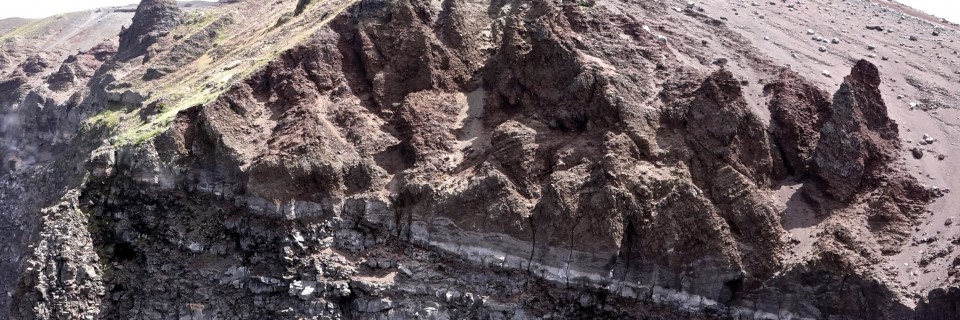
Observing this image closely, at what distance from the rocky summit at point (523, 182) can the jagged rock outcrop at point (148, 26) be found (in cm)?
2676

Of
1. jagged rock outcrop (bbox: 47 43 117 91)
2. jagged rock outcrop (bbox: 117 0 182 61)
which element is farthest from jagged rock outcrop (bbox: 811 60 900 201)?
jagged rock outcrop (bbox: 47 43 117 91)

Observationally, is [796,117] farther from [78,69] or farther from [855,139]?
[78,69]

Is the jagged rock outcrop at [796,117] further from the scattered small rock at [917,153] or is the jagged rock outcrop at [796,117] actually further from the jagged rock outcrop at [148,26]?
the jagged rock outcrop at [148,26]

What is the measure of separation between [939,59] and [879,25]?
4.84 metres

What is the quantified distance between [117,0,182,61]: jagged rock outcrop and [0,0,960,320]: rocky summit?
87.8ft

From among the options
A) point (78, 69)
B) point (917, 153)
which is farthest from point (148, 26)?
point (917, 153)

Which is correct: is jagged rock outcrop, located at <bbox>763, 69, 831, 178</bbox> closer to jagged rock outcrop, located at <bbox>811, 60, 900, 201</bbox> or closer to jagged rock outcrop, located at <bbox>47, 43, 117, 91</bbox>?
jagged rock outcrop, located at <bbox>811, 60, 900, 201</bbox>

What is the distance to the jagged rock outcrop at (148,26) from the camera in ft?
209

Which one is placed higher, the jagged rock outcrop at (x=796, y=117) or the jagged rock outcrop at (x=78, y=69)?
the jagged rock outcrop at (x=796, y=117)

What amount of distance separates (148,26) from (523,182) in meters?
47.1

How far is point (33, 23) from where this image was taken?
105 metres

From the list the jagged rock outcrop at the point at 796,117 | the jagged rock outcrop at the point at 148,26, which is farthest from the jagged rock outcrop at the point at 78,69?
the jagged rock outcrop at the point at 796,117

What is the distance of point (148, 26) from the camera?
217 feet

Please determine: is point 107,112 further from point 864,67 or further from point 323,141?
point 864,67
